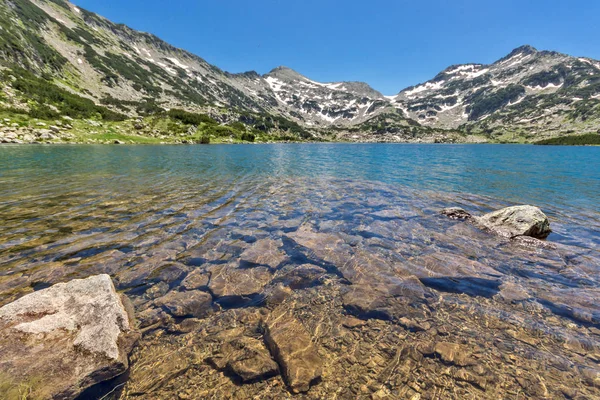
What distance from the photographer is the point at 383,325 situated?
739cm

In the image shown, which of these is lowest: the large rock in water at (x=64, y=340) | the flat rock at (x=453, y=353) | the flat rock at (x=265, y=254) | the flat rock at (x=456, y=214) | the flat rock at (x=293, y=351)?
the flat rock at (x=453, y=353)

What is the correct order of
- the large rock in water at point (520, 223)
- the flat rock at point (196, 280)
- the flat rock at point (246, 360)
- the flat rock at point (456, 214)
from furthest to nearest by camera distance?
1. the flat rock at point (456, 214)
2. the large rock in water at point (520, 223)
3. the flat rock at point (196, 280)
4. the flat rock at point (246, 360)

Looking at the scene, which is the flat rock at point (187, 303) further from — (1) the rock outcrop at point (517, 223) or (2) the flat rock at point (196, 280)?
(1) the rock outcrop at point (517, 223)

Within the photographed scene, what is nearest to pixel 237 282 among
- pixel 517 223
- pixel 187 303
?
pixel 187 303

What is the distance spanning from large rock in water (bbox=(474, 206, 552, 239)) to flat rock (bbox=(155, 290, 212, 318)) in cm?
1587

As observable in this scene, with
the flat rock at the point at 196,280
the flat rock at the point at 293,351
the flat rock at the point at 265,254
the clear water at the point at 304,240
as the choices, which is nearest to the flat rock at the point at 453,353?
the clear water at the point at 304,240

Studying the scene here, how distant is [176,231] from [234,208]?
545cm

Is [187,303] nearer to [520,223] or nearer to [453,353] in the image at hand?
[453,353]

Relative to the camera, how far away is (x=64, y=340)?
567cm

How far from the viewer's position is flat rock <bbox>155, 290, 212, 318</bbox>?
7.68 m

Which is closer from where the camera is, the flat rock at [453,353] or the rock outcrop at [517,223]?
the flat rock at [453,353]

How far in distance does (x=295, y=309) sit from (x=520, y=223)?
570 inches

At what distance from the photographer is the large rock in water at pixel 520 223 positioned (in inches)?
552

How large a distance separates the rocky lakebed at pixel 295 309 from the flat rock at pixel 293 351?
0.03 meters
